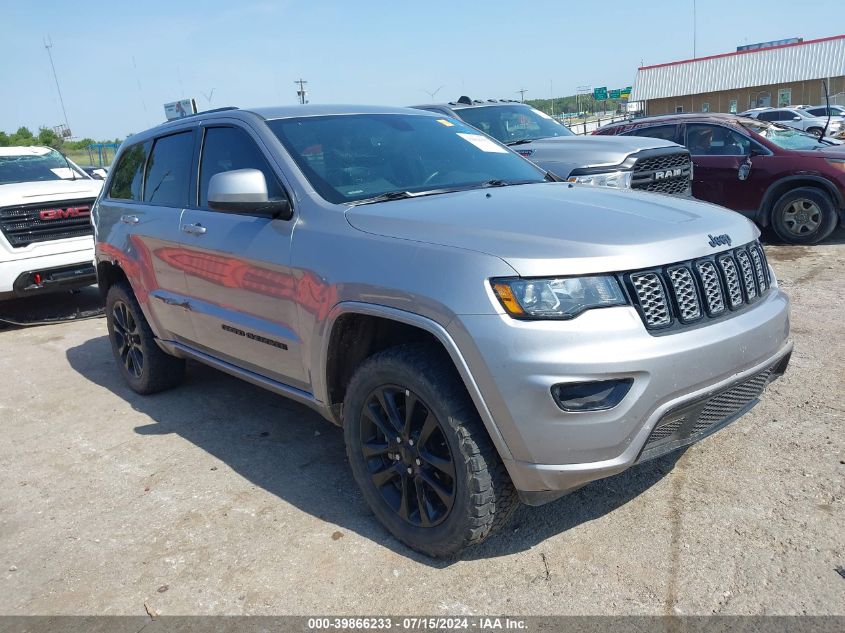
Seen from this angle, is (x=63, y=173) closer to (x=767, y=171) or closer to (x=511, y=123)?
(x=511, y=123)

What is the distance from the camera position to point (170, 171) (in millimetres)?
4500

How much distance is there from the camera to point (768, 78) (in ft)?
152

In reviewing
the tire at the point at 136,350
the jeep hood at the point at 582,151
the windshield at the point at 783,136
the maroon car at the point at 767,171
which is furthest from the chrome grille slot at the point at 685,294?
the windshield at the point at 783,136

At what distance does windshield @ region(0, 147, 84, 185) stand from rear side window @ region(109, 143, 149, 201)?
3.81m

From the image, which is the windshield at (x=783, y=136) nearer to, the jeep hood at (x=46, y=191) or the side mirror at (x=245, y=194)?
the side mirror at (x=245, y=194)

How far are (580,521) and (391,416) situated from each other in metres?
0.96

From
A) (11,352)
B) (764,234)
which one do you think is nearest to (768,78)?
(764,234)

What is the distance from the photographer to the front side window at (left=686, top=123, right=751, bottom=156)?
9.01 metres

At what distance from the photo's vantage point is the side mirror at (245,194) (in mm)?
3232

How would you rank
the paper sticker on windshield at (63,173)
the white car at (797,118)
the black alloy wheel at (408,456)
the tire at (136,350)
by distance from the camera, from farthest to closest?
1. the white car at (797,118)
2. the paper sticker on windshield at (63,173)
3. the tire at (136,350)
4. the black alloy wheel at (408,456)

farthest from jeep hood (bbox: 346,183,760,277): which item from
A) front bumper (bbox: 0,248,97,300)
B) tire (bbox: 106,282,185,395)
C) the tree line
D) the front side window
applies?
the tree line

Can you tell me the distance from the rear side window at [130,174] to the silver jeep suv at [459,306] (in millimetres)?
962

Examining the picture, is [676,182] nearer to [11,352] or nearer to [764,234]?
[764,234]

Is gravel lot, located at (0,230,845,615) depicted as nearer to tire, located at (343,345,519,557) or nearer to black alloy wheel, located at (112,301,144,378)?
tire, located at (343,345,519,557)
